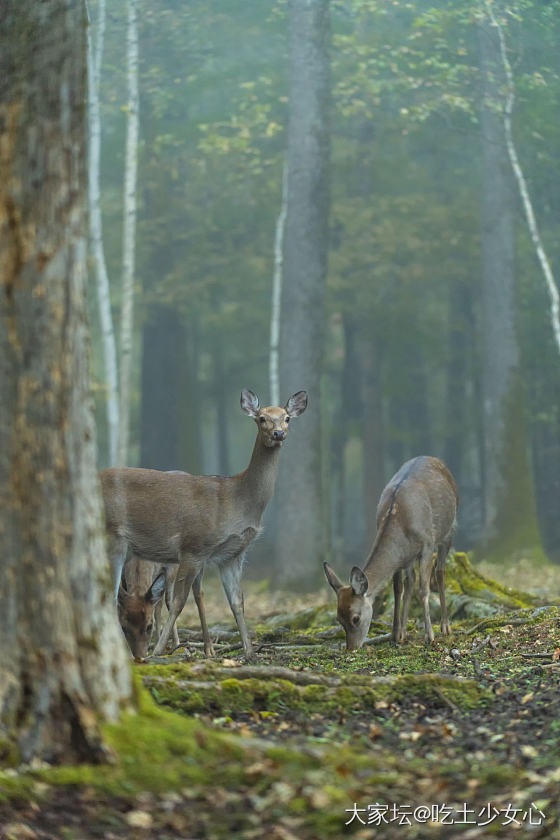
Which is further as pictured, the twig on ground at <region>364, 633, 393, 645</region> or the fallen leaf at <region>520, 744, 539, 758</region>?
the twig on ground at <region>364, 633, 393, 645</region>

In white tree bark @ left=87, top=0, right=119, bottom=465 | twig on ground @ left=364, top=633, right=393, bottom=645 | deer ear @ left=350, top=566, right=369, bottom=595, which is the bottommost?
twig on ground @ left=364, top=633, right=393, bottom=645

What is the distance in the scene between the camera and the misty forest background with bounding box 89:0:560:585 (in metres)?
20.1

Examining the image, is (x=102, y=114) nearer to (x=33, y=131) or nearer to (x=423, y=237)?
(x=423, y=237)

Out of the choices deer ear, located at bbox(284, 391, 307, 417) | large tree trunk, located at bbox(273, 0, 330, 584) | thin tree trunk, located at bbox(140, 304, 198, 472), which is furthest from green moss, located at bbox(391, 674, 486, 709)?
thin tree trunk, located at bbox(140, 304, 198, 472)

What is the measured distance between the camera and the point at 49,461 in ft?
17.3

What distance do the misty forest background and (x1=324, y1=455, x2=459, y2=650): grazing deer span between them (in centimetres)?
830

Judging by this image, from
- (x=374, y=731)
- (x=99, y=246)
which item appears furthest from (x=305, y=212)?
(x=374, y=731)

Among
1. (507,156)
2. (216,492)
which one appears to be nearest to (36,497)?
(216,492)

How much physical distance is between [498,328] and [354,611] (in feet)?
45.2

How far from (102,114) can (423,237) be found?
7865 mm

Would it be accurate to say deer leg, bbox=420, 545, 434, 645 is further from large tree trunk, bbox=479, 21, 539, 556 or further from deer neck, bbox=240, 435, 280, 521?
large tree trunk, bbox=479, 21, 539, 556

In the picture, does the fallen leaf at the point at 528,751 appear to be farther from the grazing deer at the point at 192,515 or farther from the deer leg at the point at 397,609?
the deer leg at the point at 397,609

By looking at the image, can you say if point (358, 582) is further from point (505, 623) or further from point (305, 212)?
point (305, 212)

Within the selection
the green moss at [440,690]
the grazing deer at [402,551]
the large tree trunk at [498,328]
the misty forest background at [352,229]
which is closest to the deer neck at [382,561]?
the grazing deer at [402,551]
